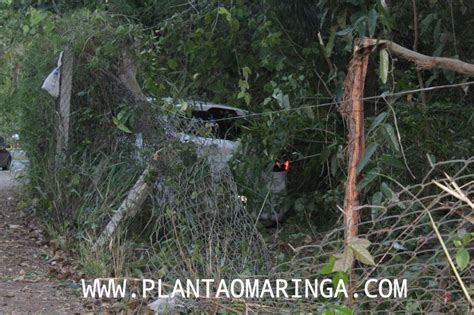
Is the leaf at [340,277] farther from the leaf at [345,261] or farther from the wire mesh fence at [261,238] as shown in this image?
the wire mesh fence at [261,238]

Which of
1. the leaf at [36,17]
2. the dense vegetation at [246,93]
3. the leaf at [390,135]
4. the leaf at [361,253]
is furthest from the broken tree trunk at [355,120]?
the leaf at [36,17]

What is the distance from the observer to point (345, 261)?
298 centimetres

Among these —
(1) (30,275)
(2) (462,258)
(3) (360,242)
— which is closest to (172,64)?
(1) (30,275)

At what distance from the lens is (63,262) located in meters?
6.66

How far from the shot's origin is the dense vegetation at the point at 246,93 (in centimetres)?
632

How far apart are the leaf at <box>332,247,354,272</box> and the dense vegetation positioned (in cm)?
277

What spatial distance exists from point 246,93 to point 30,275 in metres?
2.78

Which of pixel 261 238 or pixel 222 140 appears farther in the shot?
pixel 222 140

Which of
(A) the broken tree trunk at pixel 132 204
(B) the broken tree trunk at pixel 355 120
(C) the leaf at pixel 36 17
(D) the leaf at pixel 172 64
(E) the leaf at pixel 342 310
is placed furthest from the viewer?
(D) the leaf at pixel 172 64

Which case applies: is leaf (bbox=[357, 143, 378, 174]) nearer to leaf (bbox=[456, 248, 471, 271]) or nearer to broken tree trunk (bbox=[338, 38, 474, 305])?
broken tree trunk (bbox=[338, 38, 474, 305])

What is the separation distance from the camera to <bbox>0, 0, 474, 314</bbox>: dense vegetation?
6316 millimetres

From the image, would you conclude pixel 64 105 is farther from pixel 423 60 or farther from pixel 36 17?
pixel 423 60

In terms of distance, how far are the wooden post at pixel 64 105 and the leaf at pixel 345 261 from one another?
5.22m

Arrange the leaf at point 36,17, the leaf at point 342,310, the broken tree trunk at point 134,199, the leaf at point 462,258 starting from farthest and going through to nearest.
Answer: the leaf at point 36,17
the broken tree trunk at point 134,199
the leaf at point 342,310
the leaf at point 462,258
